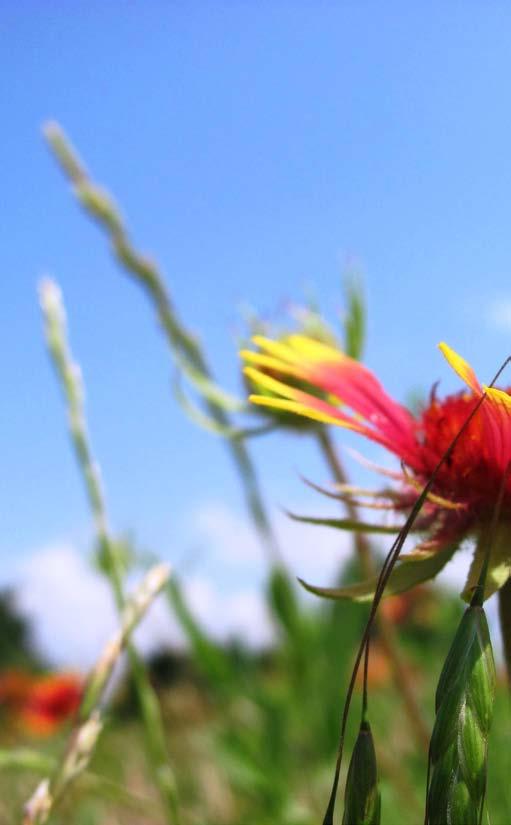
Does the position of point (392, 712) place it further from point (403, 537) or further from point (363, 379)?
point (403, 537)

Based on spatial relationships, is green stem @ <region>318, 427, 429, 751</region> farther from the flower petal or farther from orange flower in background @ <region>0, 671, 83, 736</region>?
orange flower in background @ <region>0, 671, 83, 736</region>

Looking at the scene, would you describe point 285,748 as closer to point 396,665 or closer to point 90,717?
point 396,665

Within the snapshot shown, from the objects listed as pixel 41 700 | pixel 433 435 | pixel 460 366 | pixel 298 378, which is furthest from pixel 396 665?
pixel 41 700

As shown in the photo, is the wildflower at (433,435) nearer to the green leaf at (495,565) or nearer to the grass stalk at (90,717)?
the green leaf at (495,565)

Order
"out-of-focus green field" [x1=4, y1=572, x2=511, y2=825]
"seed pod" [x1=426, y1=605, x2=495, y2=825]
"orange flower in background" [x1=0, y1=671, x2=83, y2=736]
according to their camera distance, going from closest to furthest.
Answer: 1. "seed pod" [x1=426, y1=605, x2=495, y2=825]
2. "out-of-focus green field" [x1=4, y1=572, x2=511, y2=825]
3. "orange flower in background" [x1=0, y1=671, x2=83, y2=736]

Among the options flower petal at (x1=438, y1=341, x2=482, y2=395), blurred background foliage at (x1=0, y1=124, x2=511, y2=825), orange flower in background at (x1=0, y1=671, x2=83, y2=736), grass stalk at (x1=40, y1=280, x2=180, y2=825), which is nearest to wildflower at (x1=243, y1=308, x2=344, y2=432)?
blurred background foliage at (x1=0, y1=124, x2=511, y2=825)

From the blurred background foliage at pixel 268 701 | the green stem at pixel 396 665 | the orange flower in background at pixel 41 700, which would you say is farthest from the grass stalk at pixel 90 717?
the orange flower in background at pixel 41 700

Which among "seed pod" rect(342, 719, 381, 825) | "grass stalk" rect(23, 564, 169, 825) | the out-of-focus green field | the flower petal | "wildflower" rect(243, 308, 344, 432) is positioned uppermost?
"wildflower" rect(243, 308, 344, 432)
